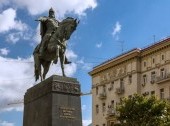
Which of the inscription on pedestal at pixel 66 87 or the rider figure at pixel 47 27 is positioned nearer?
the inscription on pedestal at pixel 66 87

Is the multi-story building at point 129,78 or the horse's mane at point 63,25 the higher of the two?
the multi-story building at point 129,78

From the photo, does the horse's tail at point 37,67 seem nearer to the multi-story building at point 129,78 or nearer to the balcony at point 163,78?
the multi-story building at point 129,78

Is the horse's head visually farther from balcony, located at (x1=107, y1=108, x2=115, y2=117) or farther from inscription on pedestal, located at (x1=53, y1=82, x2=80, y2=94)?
balcony, located at (x1=107, y1=108, x2=115, y2=117)

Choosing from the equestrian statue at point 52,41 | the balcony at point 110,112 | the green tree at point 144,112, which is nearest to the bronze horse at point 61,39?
the equestrian statue at point 52,41

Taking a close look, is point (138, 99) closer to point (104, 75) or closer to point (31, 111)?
point (104, 75)

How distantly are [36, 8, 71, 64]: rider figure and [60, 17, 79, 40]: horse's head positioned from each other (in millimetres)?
784

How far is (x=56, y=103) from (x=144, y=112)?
31.9m

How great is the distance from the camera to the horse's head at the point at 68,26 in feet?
82.9

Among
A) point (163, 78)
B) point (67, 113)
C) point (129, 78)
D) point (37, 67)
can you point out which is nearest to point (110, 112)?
point (129, 78)

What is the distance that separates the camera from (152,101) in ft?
178

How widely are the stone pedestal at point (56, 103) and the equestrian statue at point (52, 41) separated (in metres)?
0.84

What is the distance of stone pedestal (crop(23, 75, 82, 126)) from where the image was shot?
76.9 ft

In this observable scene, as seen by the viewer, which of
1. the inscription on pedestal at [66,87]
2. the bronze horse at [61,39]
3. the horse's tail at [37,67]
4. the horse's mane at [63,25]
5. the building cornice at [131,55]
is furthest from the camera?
the building cornice at [131,55]

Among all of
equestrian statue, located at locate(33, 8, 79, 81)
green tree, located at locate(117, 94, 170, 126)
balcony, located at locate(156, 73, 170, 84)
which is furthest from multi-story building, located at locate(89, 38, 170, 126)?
equestrian statue, located at locate(33, 8, 79, 81)
